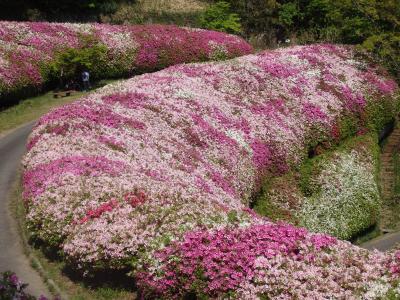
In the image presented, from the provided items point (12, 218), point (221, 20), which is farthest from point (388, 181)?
point (221, 20)

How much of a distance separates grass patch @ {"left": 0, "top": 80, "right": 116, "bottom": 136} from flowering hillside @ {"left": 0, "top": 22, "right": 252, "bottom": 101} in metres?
0.94

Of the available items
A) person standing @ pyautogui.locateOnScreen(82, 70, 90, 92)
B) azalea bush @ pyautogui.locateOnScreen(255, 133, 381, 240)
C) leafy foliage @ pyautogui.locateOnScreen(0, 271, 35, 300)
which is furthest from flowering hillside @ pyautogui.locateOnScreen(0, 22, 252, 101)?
leafy foliage @ pyautogui.locateOnScreen(0, 271, 35, 300)

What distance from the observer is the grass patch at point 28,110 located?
32.6 metres

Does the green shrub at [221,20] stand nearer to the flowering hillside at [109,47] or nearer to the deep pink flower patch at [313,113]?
the flowering hillside at [109,47]

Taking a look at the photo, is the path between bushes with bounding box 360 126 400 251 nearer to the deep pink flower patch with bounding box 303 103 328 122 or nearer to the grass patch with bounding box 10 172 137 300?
the deep pink flower patch with bounding box 303 103 328 122

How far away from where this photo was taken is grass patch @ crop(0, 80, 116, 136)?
107 feet

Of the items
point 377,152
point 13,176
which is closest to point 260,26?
point 377,152

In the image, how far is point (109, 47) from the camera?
4497 centimetres

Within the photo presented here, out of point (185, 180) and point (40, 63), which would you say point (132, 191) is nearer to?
point (185, 180)

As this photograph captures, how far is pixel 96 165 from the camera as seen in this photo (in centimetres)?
2061

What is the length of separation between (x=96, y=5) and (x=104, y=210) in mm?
46462

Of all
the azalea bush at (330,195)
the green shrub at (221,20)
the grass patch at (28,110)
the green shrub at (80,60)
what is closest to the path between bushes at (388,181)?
the azalea bush at (330,195)

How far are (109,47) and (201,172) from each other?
78.2ft

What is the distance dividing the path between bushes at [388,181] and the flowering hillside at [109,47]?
1830 cm
